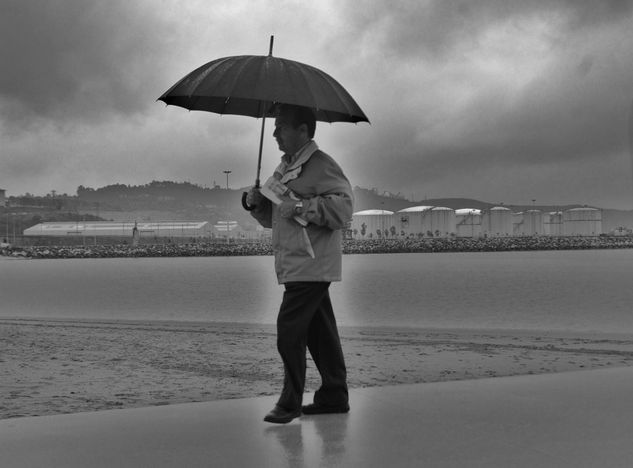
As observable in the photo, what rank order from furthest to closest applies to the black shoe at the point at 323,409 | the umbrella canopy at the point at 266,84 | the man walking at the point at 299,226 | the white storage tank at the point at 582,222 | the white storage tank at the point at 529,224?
the white storage tank at the point at 529,224 < the white storage tank at the point at 582,222 < the black shoe at the point at 323,409 < the man walking at the point at 299,226 < the umbrella canopy at the point at 266,84

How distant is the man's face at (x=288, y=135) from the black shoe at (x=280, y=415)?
1660mm

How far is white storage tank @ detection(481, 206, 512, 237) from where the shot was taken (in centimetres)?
17788

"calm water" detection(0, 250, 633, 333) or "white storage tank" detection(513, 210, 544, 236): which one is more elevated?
"white storage tank" detection(513, 210, 544, 236)

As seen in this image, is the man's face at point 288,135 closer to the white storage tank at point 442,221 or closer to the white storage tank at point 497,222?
the white storage tank at point 442,221

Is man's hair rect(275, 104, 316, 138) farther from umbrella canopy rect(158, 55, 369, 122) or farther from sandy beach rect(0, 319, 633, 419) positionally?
sandy beach rect(0, 319, 633, 419)

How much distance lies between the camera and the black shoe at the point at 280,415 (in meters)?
5.21

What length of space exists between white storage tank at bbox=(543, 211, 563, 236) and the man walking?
191080 millimetres

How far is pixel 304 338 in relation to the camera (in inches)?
206

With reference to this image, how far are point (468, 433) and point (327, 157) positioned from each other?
1.92 metres

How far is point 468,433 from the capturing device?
4.98 metres

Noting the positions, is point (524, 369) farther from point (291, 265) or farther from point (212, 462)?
point (212, 462)

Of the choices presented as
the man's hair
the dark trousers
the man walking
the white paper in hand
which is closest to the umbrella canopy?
the man's hair

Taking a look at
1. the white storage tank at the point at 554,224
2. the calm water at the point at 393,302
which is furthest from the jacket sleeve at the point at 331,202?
the white storage tank at the point at 554,224

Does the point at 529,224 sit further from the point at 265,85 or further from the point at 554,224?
the point at 265,85
